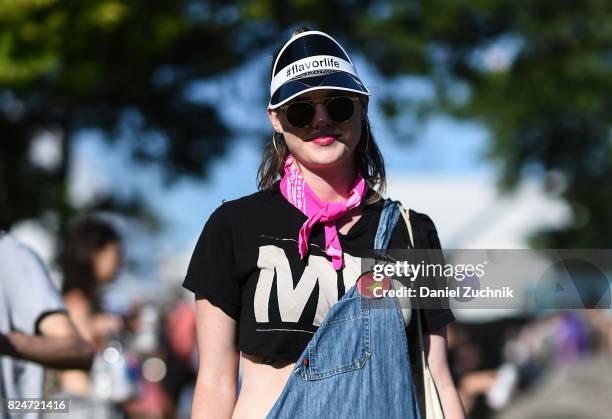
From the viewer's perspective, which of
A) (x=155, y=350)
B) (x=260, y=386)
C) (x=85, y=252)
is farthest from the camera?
(x=155, y=350)

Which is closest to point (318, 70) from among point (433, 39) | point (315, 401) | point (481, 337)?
point (315, 401)

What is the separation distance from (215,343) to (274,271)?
26cm

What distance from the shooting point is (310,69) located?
3.17m

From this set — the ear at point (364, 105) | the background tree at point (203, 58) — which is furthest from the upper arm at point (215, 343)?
the background tree at point (203, 58)

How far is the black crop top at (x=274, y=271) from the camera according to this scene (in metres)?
3.00

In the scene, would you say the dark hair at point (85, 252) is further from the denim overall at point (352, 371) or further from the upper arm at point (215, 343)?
the denim overall at point (352, 371)

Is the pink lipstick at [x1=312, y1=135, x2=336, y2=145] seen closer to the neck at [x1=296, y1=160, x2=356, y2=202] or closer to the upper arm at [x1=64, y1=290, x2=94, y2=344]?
the neck at [x1=296, y1=160, x2=356, y2=202]

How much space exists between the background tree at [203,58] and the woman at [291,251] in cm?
816

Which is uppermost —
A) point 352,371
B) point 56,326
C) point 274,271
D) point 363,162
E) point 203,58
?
point 203,58

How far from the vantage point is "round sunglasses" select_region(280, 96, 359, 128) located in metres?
3.14

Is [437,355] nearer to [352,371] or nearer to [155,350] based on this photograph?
[352,371]

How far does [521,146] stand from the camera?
3531cm

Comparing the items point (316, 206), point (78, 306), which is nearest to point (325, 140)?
point (316, 206)

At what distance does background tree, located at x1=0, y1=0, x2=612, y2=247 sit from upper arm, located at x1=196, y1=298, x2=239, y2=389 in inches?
326
